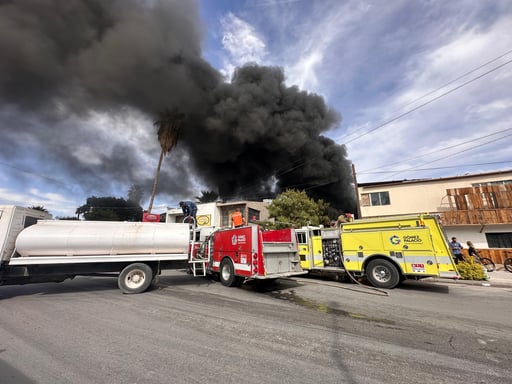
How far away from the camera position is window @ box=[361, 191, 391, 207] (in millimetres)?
18250

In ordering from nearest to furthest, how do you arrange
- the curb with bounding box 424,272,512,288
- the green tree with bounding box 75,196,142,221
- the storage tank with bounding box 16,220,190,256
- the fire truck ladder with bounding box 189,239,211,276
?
the storage tank with bounding box 16,220,190,256, the fire truck ladder with bounding box 189,239,211,276, the curb with bounding box 424,272,512,288, the green tree with bounding box 75,196,142,221

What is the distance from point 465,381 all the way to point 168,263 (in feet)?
23.9

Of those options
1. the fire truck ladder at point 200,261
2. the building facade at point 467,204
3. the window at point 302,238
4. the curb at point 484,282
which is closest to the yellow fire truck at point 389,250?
the window at point 302,238

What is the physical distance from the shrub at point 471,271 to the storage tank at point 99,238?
37.5ft

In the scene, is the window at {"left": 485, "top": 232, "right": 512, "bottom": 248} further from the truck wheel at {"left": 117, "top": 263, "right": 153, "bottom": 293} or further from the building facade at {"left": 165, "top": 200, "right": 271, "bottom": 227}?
the truck wheel at {"left": 117, "top": 263, "right": 153, "bottom": 293}

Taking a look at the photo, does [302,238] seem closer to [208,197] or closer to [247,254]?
[247,254]

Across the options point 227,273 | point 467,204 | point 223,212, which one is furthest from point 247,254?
point 223,212

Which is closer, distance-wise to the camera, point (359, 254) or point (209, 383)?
point (209, 383)

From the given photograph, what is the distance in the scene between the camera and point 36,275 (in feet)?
20.1

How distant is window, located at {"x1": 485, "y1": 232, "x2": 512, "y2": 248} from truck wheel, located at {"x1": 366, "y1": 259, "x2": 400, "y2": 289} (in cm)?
1194

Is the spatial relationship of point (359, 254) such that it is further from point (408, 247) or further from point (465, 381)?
point (465, 381)

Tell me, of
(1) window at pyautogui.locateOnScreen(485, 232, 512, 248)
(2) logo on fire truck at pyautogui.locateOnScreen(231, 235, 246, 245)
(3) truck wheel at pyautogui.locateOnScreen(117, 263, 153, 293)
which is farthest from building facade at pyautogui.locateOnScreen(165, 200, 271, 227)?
(1) window at pyautogui.locateOnScreen(485, 232, 512, 248)

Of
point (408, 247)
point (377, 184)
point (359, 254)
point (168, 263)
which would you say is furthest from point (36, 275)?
point (377, 184)

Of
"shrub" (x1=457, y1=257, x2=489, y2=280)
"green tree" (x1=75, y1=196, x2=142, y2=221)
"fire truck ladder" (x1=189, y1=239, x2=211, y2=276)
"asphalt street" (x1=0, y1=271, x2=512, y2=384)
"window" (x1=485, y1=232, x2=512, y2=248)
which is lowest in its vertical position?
"asphalt street" (x1=0, y1=271, x2=512, y2=384)
